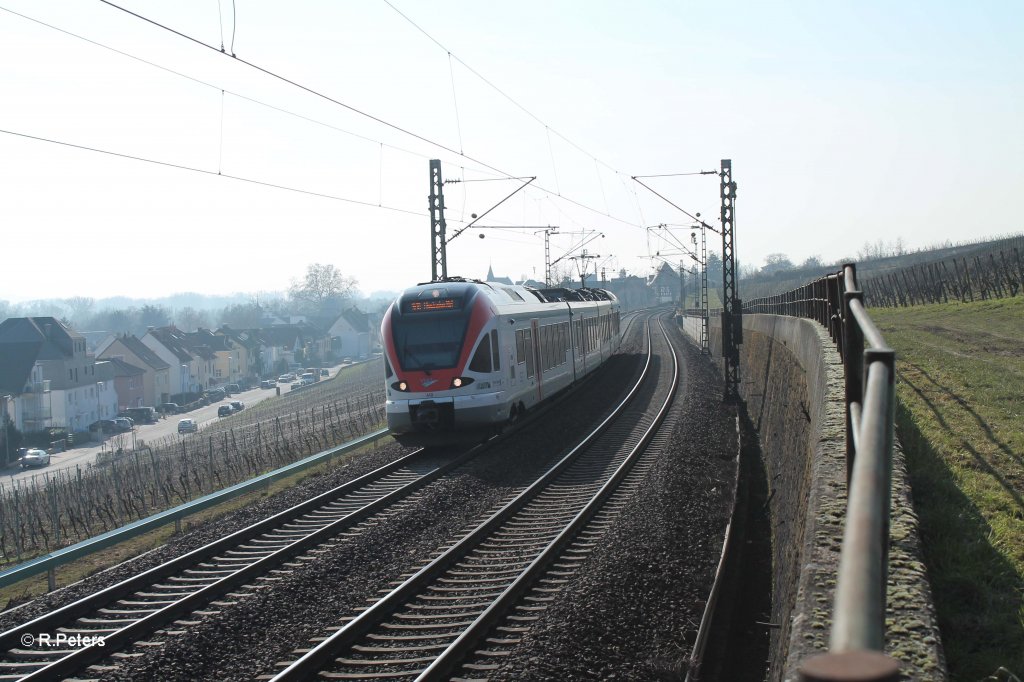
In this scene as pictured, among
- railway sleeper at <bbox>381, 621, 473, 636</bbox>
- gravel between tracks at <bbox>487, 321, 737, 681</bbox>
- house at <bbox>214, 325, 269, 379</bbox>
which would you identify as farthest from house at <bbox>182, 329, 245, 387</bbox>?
railway sleeper at <bbox>381, 621, 473, 636</bbox>

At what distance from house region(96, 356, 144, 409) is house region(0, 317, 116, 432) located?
205 inches

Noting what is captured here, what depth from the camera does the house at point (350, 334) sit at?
403ft

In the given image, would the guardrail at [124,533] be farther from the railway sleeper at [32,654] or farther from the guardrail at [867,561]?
the guardrail at [867,561]

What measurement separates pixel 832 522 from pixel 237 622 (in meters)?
5.45

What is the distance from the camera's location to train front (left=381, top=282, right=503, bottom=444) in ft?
56.4

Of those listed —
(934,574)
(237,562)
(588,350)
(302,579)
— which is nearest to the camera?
(934,574)

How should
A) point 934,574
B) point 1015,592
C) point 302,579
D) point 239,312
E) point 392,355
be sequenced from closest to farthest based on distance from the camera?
point 1015,592 → point 934,574 → point 302,579 → point 392,355 → point 239,312

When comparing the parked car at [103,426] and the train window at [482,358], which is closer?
the train window at [482,358]

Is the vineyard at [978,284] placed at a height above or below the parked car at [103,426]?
above

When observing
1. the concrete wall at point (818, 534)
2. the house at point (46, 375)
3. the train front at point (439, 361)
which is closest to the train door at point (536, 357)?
the train front at point (439, 361)

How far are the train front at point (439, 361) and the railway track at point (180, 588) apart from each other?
11.3 feet

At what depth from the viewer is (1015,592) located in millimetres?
4562

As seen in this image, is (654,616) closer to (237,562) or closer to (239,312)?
(237,562)

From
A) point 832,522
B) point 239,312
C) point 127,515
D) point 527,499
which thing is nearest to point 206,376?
point 239,312
